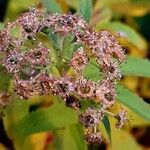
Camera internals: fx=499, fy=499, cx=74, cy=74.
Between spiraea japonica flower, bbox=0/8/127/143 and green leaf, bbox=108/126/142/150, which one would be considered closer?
spiraea japonica flower, bbox=0/8/127/143

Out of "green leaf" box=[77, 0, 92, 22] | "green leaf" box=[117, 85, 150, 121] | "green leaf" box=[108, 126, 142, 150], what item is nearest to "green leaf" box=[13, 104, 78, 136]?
"green leaf" box=[117, 85, 150, 121]

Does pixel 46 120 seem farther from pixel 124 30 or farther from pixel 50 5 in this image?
pixel 124 30

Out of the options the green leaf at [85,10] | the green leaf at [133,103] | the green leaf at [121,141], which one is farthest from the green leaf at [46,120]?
the green leaf at [121,141]

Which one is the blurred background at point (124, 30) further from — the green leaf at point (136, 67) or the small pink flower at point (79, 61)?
the small pink flower at point (79, 61)

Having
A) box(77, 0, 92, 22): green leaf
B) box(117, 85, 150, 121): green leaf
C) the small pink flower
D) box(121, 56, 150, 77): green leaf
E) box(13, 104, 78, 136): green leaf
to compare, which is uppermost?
box(77, 0, 92, 22): green leaf

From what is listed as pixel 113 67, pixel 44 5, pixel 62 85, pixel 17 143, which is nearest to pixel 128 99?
pixel 113 67

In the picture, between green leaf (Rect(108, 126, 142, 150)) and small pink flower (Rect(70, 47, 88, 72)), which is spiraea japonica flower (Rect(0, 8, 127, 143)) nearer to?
small pink flower (Rect(70, 47, 88, 72))

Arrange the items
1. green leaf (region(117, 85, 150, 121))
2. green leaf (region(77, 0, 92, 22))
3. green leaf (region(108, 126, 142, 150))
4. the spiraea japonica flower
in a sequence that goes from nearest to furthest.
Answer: the spiraea japonica flower < green leaf (region(117, 85, 150, 121)) < green leaf (region(77, 0, 92, 22)) < green leaf (region(108, 126, 142, 150))
